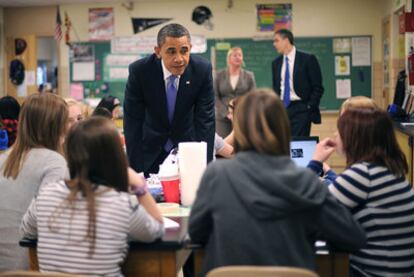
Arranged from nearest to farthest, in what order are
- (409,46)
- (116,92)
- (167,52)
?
1. (167,52)
2. (409,46)
3. (116,92)

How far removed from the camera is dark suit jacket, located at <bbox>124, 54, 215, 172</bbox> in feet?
10.0

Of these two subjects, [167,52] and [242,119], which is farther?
[167,52]

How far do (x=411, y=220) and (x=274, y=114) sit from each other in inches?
25.7

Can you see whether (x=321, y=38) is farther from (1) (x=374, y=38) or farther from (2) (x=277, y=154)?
(2) (x=277, y=154)

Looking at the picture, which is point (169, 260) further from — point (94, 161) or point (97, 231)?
point (94, 161)

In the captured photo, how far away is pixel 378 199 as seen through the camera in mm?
1836

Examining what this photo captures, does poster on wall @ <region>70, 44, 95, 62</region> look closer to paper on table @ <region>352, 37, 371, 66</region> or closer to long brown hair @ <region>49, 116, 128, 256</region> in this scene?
paper on table @ <region>352, 37, 371, 66</region>

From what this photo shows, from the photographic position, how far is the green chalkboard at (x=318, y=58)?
7.28 meters

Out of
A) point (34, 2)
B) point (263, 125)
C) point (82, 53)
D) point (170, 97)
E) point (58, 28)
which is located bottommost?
point (263, 125)

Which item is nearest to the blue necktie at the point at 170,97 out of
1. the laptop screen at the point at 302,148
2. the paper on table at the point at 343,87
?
the laptop screen at the point at 302,148

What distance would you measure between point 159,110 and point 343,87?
4.72 metres

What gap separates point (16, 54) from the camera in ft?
26.3

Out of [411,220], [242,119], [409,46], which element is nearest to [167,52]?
[242,119]

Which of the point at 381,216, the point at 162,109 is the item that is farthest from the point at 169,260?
the point at 162,109
